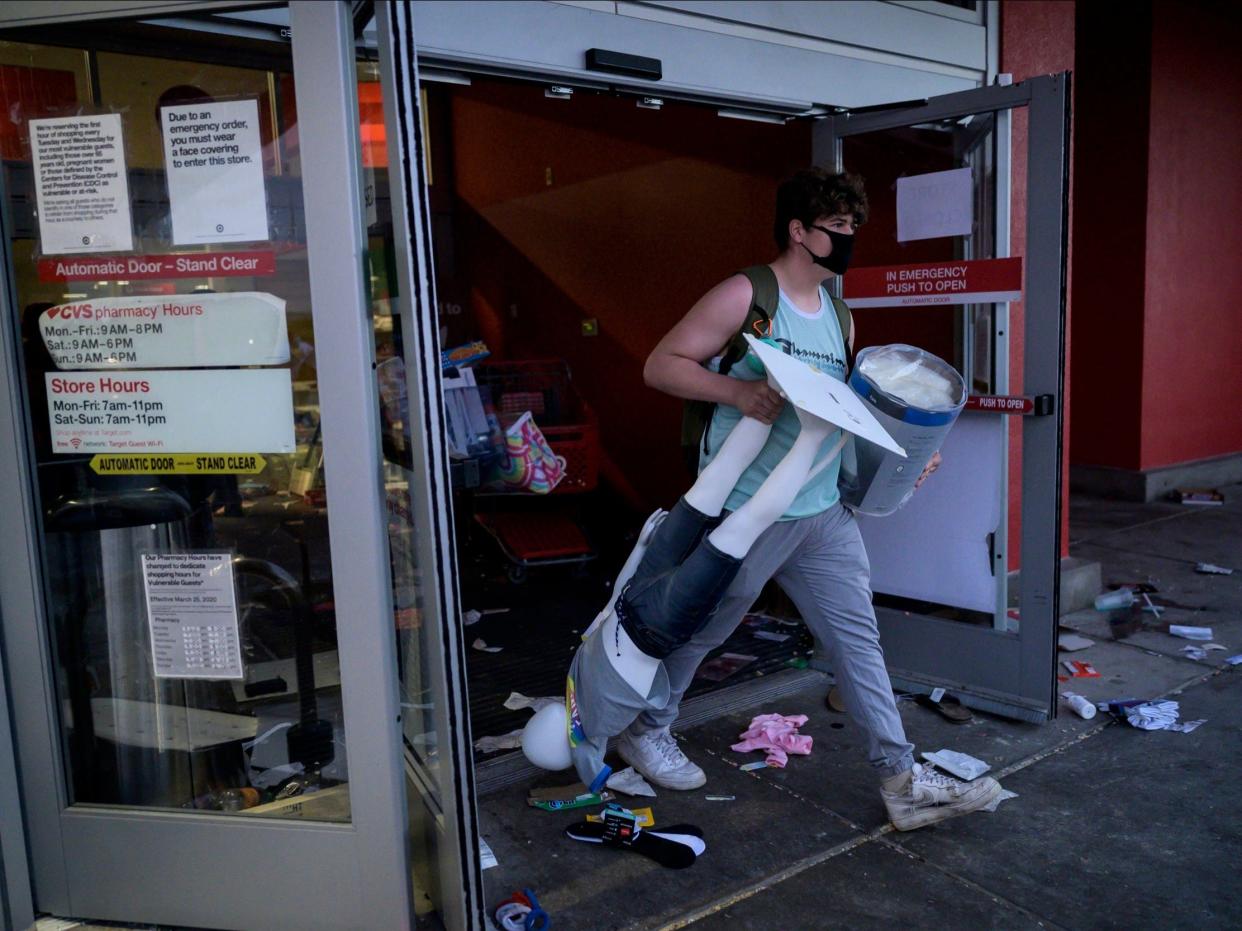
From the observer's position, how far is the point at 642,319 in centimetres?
709

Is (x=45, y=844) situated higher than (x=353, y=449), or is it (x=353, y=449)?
(x=353, y=449)

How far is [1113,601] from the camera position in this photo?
213 inches

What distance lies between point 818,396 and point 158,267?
5.40 ft

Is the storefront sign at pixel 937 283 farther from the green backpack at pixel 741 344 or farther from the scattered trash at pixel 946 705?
the scattered trash at pixel 946 705

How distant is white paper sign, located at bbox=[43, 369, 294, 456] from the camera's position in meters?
2.46

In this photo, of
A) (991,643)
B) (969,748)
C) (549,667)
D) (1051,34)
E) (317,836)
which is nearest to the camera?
(317,836)

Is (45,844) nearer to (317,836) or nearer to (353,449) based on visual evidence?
(317,836)

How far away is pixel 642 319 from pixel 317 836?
199 inches

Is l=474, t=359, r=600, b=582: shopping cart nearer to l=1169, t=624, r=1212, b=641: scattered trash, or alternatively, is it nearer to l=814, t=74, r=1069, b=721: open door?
l=814, t=74, r=1069, b=721: open door

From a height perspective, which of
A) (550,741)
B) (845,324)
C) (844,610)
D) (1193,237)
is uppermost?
(1193,237)

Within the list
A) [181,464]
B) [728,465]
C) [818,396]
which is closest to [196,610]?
[181,464]

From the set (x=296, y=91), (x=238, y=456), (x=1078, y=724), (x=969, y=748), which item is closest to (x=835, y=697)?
(x=969, y=748)

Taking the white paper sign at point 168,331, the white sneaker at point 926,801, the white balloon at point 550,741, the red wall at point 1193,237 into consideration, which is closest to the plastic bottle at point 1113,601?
the white sneaker at point 926,801

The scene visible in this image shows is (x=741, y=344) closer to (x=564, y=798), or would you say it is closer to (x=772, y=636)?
(x=564, y=798)
